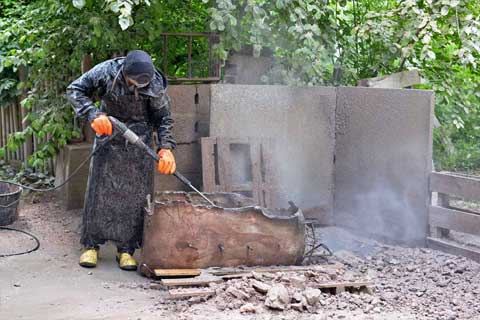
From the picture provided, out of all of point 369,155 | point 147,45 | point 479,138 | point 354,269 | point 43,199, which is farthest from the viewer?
point 479,138

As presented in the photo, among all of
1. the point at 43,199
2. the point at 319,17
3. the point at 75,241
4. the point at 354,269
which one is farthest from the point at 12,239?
the point at 319,17

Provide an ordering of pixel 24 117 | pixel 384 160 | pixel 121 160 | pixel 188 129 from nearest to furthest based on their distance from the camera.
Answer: pixel 121 160
pixel 384 160
pixel 188 129
pixel 24 117

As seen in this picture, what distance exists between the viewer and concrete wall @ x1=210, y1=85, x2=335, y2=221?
6.95 metres

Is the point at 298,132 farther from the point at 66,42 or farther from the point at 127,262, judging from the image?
the point at 66,42

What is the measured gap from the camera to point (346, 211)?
7.10 meters

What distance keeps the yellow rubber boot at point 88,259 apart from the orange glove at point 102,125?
1.11 meters

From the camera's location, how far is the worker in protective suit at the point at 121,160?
5.53m

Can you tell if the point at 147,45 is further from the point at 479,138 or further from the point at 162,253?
the point at 479,138

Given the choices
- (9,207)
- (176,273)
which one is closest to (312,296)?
(176,273)

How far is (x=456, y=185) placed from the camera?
6.13 metres

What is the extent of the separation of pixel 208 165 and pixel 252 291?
2.21 meters

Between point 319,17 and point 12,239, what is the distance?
12.3 feet

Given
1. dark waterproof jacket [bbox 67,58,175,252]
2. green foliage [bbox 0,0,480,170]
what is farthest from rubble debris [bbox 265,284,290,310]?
green foliage [bbox 0,0,480,170]

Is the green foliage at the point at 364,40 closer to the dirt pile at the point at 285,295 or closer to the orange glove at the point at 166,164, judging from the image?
the orange glove at the point at 166,164
